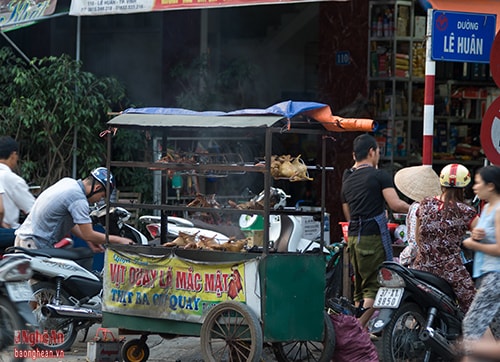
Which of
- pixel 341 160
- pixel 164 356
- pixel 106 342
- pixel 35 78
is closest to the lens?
pixel 106 342

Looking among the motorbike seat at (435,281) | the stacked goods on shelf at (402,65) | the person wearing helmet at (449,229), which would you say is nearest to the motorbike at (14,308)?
the motorbike seat at (435,281)

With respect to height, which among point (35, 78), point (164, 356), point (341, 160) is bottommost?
point (164, 356)

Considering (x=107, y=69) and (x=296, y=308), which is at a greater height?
(x=107, y=69)

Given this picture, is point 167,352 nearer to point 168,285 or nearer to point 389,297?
point 168,285

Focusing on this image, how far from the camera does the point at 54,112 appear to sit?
1205 cm

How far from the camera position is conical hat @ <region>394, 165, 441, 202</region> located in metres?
8.55

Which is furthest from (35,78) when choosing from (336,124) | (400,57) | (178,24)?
(336,124)

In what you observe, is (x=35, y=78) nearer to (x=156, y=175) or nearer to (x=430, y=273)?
(x=156, y=175)

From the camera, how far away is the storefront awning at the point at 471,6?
29.6ft

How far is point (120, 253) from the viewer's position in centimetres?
773

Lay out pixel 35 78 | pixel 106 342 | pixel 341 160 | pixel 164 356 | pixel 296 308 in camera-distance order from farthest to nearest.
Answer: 1. pixel 341 160
2. pixel 35 78
3. pixel 164 356
4. pixel 106 342
5. pixel 296 308

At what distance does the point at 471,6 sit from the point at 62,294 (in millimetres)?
4515

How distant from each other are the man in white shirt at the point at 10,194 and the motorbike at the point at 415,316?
3.40m

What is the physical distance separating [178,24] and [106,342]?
653cm
